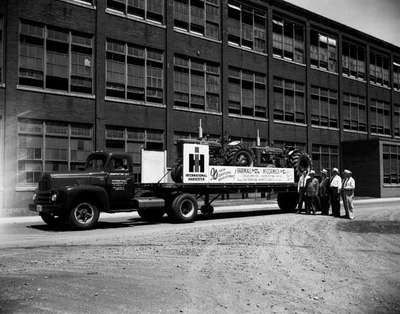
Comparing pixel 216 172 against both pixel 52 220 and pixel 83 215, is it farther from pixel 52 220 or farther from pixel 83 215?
pixel 52 220

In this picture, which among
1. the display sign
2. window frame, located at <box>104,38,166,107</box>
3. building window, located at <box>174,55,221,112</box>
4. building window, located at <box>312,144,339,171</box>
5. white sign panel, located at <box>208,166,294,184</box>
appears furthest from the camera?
building window, located at <box>312,144,339,171</box>

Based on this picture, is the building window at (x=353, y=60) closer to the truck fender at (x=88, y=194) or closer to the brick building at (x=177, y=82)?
the brick building at (x=177, y=82)

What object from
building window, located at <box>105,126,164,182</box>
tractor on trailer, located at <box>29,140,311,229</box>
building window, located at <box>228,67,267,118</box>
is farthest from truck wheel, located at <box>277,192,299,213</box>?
building window, located at <box>228,67,267,118</box>

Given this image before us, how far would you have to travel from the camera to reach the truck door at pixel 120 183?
51.3 feet

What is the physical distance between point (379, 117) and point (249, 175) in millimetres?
30786

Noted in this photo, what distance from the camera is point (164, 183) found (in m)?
16.8

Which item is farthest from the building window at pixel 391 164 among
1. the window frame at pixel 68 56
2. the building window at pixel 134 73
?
the window frame at pixel 68 56

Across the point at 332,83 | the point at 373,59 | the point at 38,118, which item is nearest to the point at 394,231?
the point at 38,118

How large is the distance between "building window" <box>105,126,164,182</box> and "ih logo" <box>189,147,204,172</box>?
A: 8113 millimetres

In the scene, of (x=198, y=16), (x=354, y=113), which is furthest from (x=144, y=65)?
(x=354, y=113)

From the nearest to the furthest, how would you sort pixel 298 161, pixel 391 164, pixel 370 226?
pixel 370 226, pixel 298 161, pixel 391 164

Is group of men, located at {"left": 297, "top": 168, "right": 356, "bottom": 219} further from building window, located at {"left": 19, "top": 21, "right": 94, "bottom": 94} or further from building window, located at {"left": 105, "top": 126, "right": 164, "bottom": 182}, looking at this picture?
building window, located at {"left": 19, "top": 21, "right": 94, "bottom": 94}

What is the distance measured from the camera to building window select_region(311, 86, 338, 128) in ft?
130

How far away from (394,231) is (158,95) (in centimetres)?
1763
